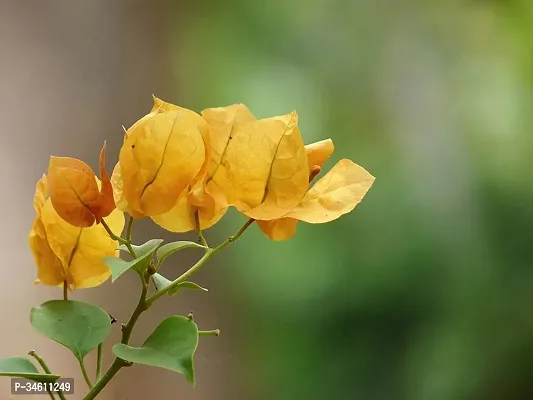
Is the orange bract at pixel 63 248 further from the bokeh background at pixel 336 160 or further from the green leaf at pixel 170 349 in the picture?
the bokeh background at pixel 336 160

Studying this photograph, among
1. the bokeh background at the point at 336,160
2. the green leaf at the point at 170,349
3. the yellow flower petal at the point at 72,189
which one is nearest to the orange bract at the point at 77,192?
the yellow flower petal at the point at 72,189

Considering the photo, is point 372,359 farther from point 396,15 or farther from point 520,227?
point 396,15

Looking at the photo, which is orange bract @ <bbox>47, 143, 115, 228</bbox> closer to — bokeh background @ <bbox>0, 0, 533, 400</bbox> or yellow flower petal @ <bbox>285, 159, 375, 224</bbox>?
yellow flower petal @ <bbox>285, 159, 375, 224</bbox>

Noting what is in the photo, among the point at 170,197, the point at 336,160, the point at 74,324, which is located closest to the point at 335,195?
the point at 170,197

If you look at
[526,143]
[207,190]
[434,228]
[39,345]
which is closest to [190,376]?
[207,190]

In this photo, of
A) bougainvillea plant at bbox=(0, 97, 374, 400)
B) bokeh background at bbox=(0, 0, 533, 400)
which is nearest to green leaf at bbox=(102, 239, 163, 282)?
bougainvillea plant at bbox=(0, 97, 374, 400)

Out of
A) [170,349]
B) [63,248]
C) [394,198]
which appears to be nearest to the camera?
[170,349]

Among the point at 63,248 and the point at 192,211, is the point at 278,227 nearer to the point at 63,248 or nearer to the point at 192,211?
the point at 192,211
